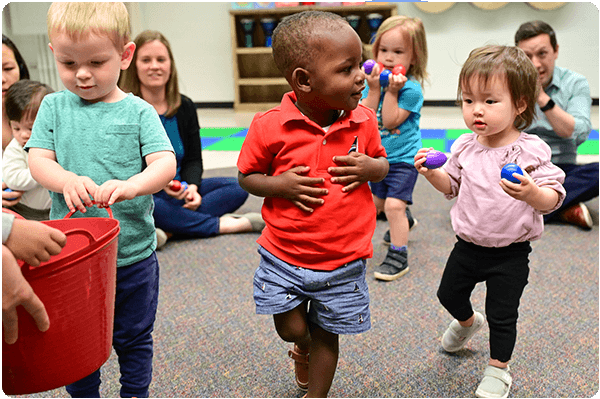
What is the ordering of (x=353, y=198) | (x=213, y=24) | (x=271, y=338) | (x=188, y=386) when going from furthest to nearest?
(x=213, y=24), (x=271, y=338), (x=188, y=386), (x=353, y=198)

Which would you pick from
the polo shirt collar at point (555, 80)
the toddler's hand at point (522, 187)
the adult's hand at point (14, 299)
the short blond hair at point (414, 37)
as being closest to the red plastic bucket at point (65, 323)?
the adult's hand at point (14, 299)

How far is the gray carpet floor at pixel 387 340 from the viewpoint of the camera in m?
1.44

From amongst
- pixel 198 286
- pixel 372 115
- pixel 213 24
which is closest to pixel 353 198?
pixel 372 115

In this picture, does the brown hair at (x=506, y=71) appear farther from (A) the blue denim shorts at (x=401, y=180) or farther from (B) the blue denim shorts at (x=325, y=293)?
(A) the blue denim shorts at (x=401, y=180)

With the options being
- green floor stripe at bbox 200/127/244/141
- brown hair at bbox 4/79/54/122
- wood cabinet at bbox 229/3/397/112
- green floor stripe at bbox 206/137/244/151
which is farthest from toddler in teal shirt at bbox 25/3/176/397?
wood cabinet at bbox 229/3/397/112

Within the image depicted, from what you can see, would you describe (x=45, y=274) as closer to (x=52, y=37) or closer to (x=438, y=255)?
(x=52, y=37)

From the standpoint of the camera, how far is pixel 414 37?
2066mm

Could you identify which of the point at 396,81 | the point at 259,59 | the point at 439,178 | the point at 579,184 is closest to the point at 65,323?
the point at 439,178

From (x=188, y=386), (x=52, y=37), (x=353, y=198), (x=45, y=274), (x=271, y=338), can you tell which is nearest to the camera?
(x=45, y=274)

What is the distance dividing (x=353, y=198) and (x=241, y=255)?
4.54 ft

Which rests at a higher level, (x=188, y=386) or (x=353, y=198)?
(x=353, y=198)

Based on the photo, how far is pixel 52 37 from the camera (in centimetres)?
94

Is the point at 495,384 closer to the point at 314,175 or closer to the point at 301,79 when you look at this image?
the point at 314,175

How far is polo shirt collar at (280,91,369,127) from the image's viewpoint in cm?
105
